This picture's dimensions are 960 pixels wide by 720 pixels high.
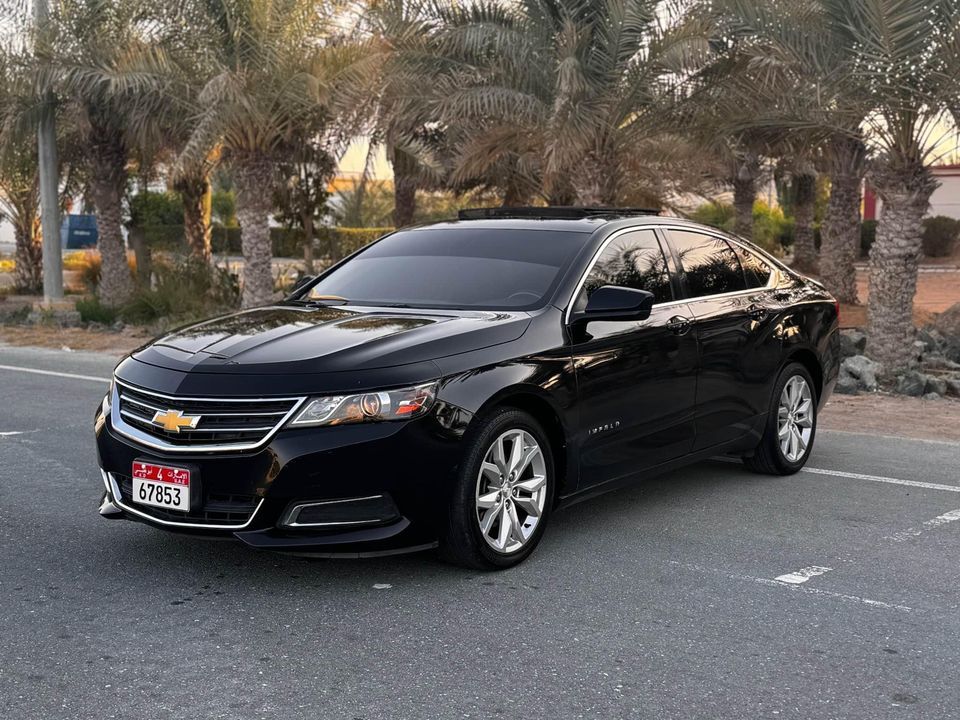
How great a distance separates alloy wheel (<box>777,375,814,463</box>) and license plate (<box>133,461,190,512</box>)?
389cm

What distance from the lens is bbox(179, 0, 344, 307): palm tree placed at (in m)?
16.4

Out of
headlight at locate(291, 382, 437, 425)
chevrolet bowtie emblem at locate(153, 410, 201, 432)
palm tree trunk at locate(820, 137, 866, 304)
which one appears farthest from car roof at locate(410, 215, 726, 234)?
palm tree trunk at locate(820, 137, 866, 304)

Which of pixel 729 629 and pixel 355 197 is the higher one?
pixel 355 197

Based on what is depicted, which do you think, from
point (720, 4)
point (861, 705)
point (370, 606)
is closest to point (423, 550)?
point (370, 606)

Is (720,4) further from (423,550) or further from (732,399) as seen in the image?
(423,550)

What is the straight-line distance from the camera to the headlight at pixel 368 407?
4934 millimetres

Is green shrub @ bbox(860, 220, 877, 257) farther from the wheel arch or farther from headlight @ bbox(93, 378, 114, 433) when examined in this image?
headlight @ bbox(93, 378, 114, 433)

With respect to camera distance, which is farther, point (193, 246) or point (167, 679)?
point (193, 246)

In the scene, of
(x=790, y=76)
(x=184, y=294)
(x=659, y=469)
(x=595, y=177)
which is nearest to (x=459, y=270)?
(x=659, y=469)

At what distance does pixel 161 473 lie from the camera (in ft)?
16.8

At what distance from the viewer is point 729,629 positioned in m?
4.74

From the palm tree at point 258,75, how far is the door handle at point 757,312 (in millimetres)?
10230

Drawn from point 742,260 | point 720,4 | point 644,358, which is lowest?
point 644,358

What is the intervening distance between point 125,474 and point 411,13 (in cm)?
1160
